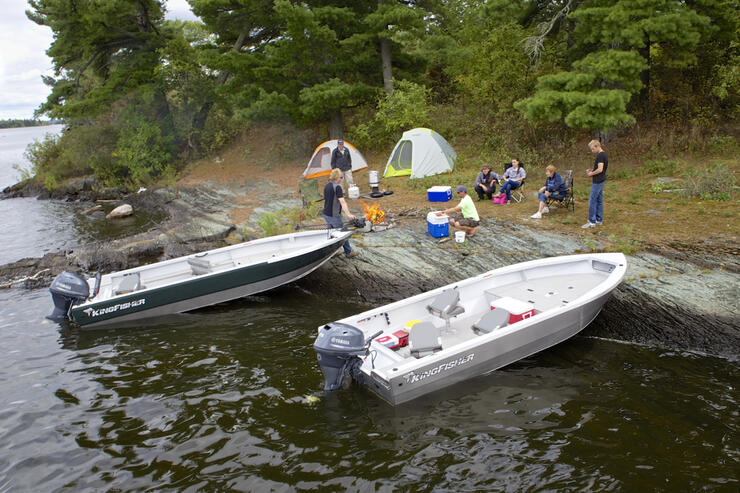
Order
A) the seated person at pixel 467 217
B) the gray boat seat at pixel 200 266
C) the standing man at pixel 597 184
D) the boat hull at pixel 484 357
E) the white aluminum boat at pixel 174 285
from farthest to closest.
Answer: the seated person at pixel 467 217, the gray boat seat at pixel 200 266, the standing man at pixel 597 184, the white aluminum boat at pixel 174 285, the boat hull at pixel 484 357

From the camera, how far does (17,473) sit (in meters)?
4.96

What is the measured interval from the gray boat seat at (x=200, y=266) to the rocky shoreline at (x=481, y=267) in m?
2.01

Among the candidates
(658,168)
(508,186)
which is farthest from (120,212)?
(658,168)

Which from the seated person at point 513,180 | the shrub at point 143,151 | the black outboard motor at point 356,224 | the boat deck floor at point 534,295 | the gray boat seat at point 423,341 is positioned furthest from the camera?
the shrub at point 143,151

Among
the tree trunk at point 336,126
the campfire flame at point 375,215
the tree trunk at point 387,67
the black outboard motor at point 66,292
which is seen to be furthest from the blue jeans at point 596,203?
the tree trunk at point 336,126

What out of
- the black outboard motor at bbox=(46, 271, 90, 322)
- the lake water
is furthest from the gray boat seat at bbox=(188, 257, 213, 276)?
the lake water

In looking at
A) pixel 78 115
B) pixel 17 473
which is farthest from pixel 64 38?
pixel 17 473

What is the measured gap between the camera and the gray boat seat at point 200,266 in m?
8.95

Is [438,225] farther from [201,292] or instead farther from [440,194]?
[201,292]

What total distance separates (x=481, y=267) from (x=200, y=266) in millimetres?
5433

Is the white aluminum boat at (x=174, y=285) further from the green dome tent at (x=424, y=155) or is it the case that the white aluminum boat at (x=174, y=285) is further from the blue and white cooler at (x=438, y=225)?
the green dome tent at (x=424, y=155)

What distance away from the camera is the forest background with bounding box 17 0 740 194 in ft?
35.4

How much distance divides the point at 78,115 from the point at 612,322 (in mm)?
20340

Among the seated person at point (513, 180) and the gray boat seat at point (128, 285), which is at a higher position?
the seated person at point (513, 180)
